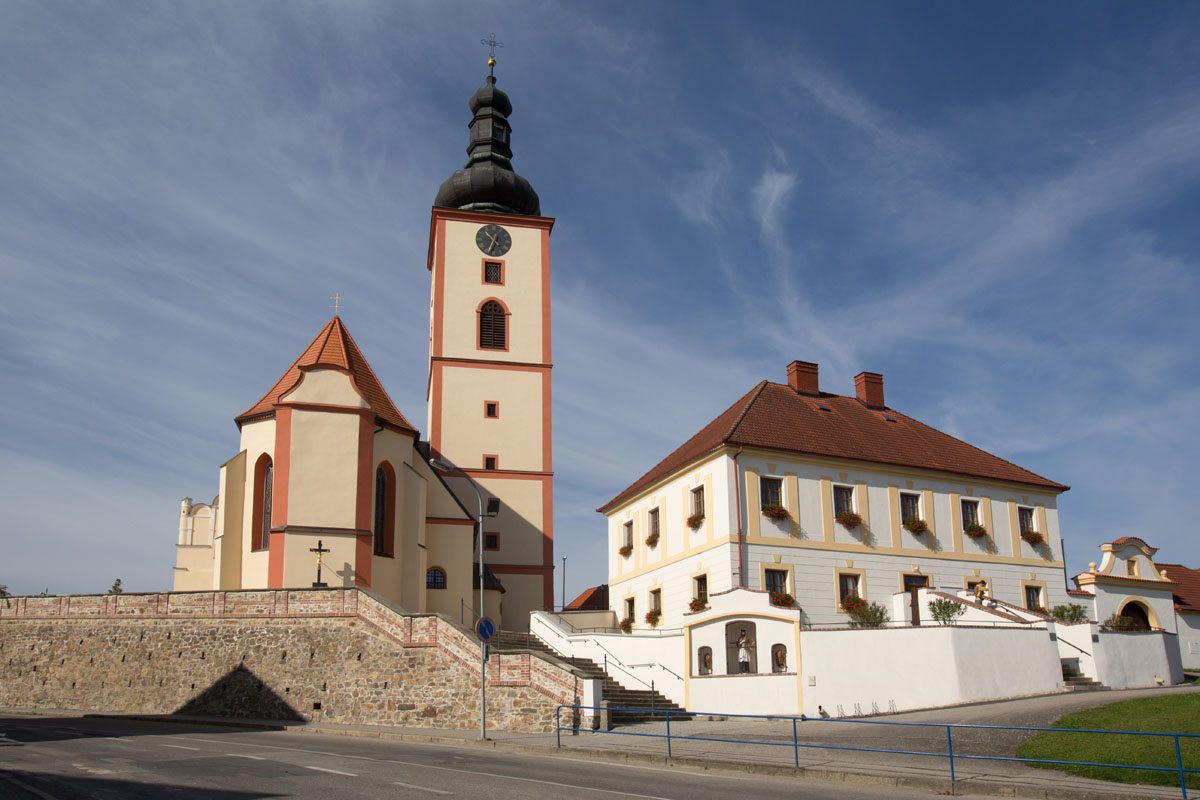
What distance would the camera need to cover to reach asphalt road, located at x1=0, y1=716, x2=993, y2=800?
12.2 meters

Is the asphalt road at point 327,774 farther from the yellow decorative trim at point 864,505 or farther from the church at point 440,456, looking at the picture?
the yellow decorative trim at point 864,505

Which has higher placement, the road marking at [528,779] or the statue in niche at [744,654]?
the statue in niche at [744,654]

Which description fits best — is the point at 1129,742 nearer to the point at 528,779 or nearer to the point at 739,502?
the point at 528,779

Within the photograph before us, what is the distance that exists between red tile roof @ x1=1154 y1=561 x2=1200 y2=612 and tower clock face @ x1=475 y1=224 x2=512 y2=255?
30.0 meters

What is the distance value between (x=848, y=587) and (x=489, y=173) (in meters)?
26.2

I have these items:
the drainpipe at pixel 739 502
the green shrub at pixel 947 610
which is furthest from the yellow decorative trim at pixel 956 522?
the drainpipe at pixel 739 502

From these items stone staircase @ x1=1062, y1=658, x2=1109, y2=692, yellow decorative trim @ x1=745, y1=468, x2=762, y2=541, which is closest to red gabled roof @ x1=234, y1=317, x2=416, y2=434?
yellow decorative trim @ x1=745, y1=468, x2=762, y2=541

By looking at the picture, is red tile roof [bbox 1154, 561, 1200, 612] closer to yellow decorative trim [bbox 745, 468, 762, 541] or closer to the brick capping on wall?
yellow decorative trim [bbox 745, 468, 762, 541]

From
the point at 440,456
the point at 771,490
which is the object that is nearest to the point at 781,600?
the point at 771,490

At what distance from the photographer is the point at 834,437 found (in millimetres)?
31734

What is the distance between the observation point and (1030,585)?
32.8 m

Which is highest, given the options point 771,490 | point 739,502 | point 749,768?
point 771,490

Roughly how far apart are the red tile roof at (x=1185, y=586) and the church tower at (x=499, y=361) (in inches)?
946

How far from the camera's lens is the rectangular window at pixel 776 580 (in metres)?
28.5
